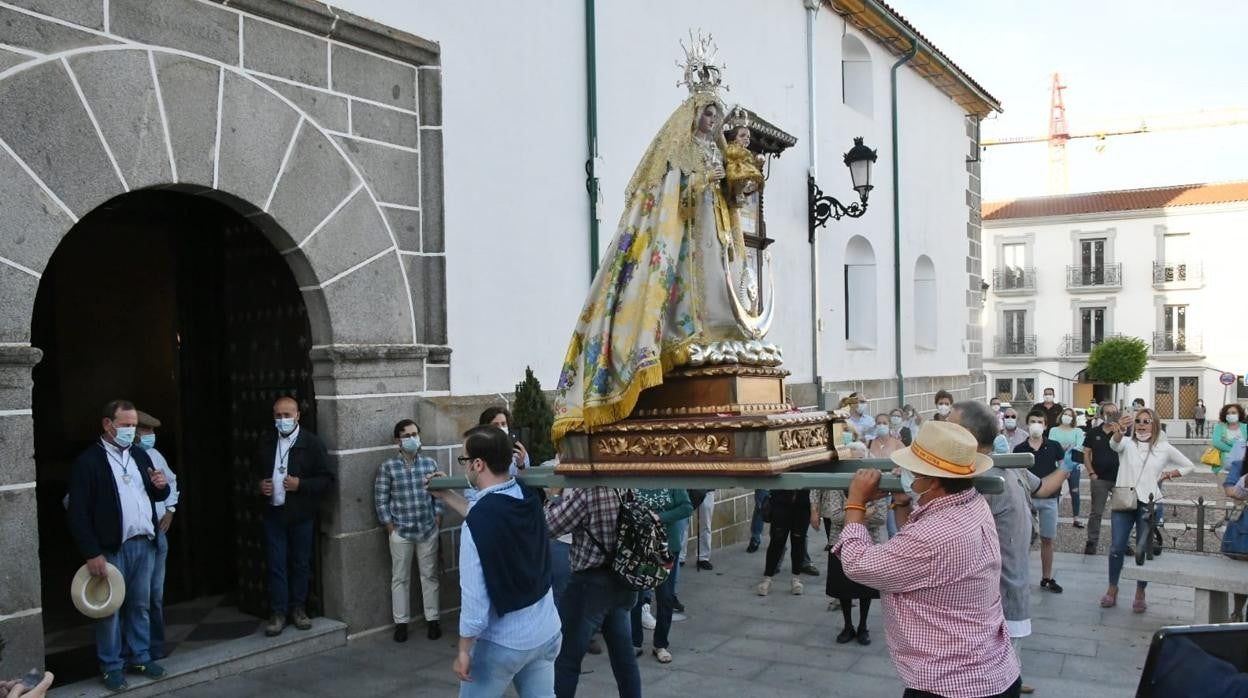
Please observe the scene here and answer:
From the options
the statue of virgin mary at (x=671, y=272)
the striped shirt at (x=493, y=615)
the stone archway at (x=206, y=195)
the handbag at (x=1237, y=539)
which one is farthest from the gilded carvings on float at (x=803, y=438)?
the handbag at (x=1237, y=539)

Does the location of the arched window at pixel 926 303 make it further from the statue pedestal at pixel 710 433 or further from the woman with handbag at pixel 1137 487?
the statue pedestal at pixel 710 433

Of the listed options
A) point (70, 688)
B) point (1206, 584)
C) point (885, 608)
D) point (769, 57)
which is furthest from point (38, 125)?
point (769, 57)

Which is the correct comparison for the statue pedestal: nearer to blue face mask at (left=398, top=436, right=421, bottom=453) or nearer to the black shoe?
blue face mask at (left=398, top=436, right=421, bottom=453)

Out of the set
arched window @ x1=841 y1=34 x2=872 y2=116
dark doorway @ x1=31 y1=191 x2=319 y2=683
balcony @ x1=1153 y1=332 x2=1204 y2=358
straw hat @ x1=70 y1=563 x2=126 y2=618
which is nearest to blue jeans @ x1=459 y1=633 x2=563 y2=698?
straw hat @ x1=70 y1=563 x2=126 y2=618

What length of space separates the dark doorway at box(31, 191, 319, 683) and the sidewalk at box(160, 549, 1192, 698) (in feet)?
2.95

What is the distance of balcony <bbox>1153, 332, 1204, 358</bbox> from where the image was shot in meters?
33.7

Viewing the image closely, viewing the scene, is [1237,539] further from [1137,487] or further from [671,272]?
[671,272]

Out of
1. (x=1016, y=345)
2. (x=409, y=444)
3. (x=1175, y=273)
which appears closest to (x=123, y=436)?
(x=409, y=444)

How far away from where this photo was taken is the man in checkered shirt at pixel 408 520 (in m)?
6.19

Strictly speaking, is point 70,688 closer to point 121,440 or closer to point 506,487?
point 121,440

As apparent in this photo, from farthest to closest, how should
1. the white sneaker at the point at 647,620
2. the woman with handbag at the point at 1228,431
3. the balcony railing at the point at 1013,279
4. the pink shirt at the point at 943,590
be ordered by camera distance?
the balcony railing at the point at 1013,279 → the woman with handbag at the point at 1228,431 → the white sneaker at the point at 647,620 → the pink shirt at the point at 943,590

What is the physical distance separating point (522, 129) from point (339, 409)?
2.72 m

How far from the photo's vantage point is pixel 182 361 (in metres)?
7.27

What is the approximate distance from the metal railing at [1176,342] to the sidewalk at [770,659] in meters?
30.2
